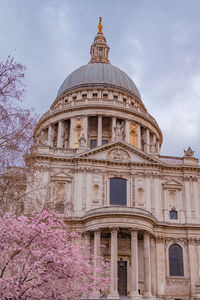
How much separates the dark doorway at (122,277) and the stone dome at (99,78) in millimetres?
32246

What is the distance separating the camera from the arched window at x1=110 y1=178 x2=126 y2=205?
41188mm

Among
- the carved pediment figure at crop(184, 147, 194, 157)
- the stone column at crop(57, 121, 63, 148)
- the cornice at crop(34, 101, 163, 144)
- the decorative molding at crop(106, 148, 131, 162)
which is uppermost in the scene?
the cornice at crop(34, 101, 163, 144)

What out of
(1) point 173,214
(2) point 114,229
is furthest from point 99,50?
(2) point 114,229

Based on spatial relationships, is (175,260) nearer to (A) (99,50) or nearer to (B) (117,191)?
(B) (117,191)

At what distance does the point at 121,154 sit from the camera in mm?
43156

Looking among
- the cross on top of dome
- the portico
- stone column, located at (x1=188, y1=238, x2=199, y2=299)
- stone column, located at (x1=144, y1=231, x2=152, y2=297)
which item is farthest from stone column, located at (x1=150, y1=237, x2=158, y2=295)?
the cross on top of dome

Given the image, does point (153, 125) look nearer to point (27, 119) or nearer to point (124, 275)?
point (124, 275)

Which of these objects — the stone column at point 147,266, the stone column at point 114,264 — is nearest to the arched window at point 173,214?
the stone column at point 147,266

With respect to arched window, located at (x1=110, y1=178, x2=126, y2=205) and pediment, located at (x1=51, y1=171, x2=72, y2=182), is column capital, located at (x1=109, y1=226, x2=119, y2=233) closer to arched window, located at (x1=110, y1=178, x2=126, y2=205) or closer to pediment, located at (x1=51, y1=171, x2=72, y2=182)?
arched window, located at (x1=110, y1=178, x2=126, y2=205)

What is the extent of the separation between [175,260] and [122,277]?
6275 millimetres

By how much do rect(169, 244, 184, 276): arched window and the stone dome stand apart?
3036 centimetres

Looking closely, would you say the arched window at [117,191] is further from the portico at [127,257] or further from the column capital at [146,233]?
the column capital at [146,233]

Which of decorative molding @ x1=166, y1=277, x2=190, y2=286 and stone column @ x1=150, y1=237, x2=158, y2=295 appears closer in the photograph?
stone column @ x1=150, y1=237, x2=158, y2=295

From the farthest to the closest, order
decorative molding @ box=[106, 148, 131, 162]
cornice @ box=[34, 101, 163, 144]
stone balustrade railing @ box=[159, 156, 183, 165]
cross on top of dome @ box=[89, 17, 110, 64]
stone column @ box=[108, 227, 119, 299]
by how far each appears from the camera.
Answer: cross on top of dome @ box=[89, 17, 110, 64], cornice @ box=[34, 101, 163, 144], stone balustrade railing @ box=[159, 156, 183, 165], decorative molding @ box=[106, 148, 131, 162], stone column @ box=[108, 227, 119, 299]
